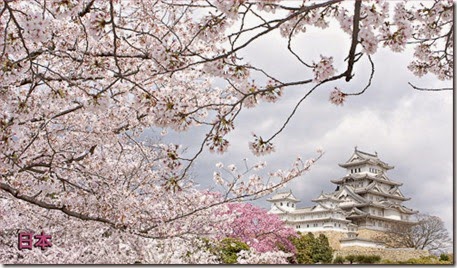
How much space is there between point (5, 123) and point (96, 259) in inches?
136

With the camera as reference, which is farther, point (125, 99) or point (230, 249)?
point (230, 249)

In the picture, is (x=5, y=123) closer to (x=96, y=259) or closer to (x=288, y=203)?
(x=96, y=259)

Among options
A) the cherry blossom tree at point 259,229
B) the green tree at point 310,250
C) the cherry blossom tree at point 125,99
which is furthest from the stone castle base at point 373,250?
the cherry blossom tree at point 125,99

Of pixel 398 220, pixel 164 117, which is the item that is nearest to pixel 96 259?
pixel 164 117

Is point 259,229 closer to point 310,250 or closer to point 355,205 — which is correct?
point 310,250

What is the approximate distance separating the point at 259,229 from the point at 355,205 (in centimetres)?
1888

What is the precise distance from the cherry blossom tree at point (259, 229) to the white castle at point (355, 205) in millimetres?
12246

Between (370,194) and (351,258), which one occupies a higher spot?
(370,194)

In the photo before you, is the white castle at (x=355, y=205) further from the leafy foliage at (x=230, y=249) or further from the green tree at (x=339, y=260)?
the leafy foliage at (x=230, y=249)

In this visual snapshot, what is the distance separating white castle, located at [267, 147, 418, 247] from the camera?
31.4m

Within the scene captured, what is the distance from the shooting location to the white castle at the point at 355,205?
103ft

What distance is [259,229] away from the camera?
52.6 ft

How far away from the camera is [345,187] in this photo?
3472 centimetres

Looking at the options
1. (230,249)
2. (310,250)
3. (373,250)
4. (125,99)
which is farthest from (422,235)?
(125,99)
